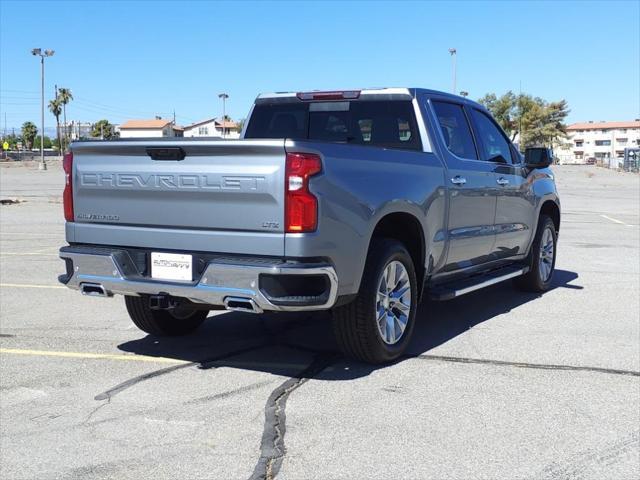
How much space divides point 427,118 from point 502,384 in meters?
2.32

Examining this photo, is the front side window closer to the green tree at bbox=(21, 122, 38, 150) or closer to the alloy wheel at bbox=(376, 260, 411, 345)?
the alloy wheel at bbox=(376, 260, 411, 345)

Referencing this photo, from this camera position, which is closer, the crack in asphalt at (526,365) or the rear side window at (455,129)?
the crack in asphalt at (526,365)

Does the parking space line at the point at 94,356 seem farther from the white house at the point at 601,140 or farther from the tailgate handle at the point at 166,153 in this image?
the white house at the point at 601,140

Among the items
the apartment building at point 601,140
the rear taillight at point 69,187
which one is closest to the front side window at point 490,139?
the rear taillight at point 69,187

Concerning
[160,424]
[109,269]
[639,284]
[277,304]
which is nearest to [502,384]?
[277,304]

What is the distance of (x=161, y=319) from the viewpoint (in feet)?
19.3

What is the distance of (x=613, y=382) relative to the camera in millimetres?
4855

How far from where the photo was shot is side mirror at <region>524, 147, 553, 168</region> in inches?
302

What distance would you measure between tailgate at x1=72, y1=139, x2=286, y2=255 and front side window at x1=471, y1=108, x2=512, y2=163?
3176 millimetres

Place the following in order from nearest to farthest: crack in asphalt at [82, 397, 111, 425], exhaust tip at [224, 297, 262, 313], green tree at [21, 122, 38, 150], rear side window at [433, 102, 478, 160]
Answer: crack in asphalt at [82, 397, 111, 425] < exhaust tip at [224, 297, 262, 313] < rear side window at [433, 102, 478, 160] < green tree at [21, 122, 38, 150]

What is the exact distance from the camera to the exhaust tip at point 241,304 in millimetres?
4398

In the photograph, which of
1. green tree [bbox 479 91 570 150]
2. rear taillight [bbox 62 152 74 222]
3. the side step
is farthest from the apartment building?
rear taillight [bbox 62 152 74 222]

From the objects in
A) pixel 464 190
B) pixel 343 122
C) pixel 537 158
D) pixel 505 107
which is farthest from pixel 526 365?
pixel 505 107

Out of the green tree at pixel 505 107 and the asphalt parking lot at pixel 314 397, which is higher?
the green tree at pixel 505 107
